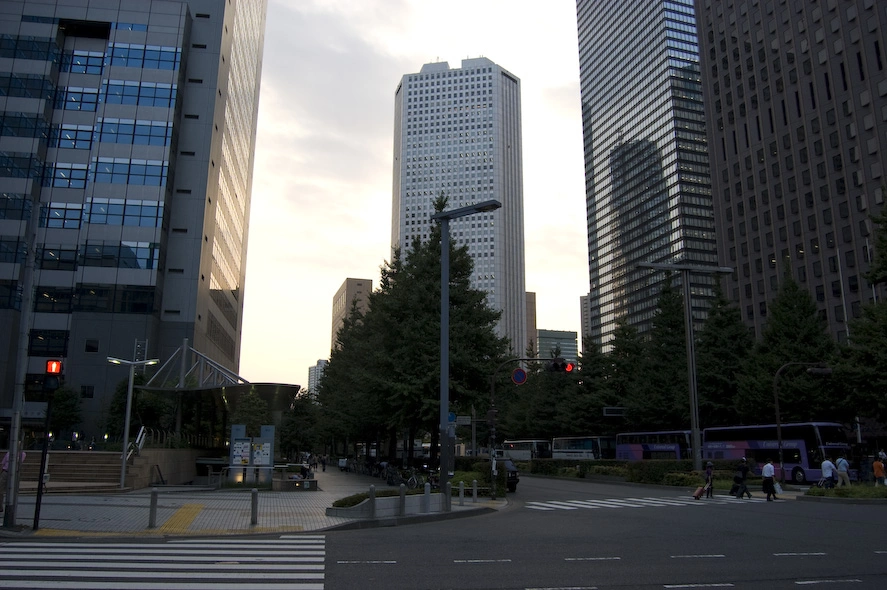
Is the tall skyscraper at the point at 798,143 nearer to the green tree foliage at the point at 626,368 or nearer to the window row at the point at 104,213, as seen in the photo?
the green tree foliage at the point at 626,368

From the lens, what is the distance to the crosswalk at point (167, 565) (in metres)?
9.60

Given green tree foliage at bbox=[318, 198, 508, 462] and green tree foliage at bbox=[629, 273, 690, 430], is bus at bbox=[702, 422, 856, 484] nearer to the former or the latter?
green tree foliage at bbox=[629, 273, 690, 430]

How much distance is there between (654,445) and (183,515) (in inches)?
1597

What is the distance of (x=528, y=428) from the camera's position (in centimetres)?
7431

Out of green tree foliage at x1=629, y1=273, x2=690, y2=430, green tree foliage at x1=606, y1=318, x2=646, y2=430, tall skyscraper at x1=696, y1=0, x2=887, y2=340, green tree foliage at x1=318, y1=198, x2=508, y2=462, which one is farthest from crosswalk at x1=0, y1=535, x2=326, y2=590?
tall skyscraper at x1=696, y1=0, x2=887, y2=340

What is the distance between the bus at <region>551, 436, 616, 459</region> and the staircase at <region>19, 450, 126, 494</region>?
40800 mm

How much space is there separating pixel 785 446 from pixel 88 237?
5496 centimetres

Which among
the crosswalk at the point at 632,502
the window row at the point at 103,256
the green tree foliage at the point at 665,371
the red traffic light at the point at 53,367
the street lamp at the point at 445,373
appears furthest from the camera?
the window row at the point at 103,256

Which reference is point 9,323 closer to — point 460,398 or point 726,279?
point 460,398

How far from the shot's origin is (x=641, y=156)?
159 meters

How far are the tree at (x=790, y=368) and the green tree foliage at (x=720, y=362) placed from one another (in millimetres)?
2527

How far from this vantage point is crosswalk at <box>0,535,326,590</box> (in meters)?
9.60

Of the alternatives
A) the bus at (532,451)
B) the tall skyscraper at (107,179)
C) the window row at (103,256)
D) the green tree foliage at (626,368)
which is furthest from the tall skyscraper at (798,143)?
the window row at (103,256)

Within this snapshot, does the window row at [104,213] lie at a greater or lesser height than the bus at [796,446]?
greater
